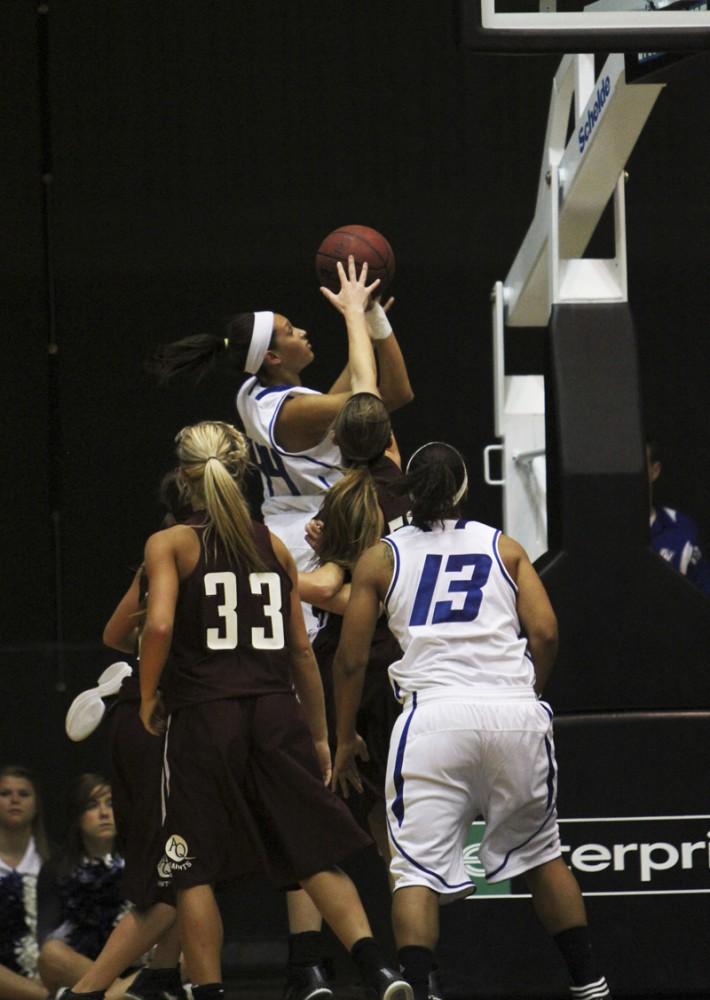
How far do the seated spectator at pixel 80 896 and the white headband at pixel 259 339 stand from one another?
1.89m

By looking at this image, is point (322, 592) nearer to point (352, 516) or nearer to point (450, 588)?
point (352, 516)

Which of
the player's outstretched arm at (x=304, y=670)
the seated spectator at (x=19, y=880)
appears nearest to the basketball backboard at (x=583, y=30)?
the player's outstretched arm at (x=304, y=670)

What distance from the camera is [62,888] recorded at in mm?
6531

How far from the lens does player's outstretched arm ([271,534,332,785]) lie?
15.9ft

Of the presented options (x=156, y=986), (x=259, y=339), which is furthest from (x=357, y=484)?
(x=156, y=986)

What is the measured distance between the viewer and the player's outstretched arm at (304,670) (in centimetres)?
485

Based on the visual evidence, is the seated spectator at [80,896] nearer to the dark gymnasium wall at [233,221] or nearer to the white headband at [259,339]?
the white headband at [259,339]

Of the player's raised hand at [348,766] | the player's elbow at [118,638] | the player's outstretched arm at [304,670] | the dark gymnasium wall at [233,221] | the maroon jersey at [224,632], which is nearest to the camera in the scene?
the maroon jersey at [224,632]

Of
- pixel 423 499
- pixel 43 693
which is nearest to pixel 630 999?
pixel 423 499

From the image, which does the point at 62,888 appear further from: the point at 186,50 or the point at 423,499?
the point at 186,50

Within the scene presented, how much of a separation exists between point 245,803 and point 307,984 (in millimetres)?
568

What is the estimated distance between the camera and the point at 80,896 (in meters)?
6.48

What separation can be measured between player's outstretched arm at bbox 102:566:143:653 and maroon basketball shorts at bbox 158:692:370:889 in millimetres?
585

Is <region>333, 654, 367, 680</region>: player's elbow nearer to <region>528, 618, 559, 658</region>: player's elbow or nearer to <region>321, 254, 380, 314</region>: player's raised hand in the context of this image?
<region>528, 618, 559, 658</region>: player's elbow
